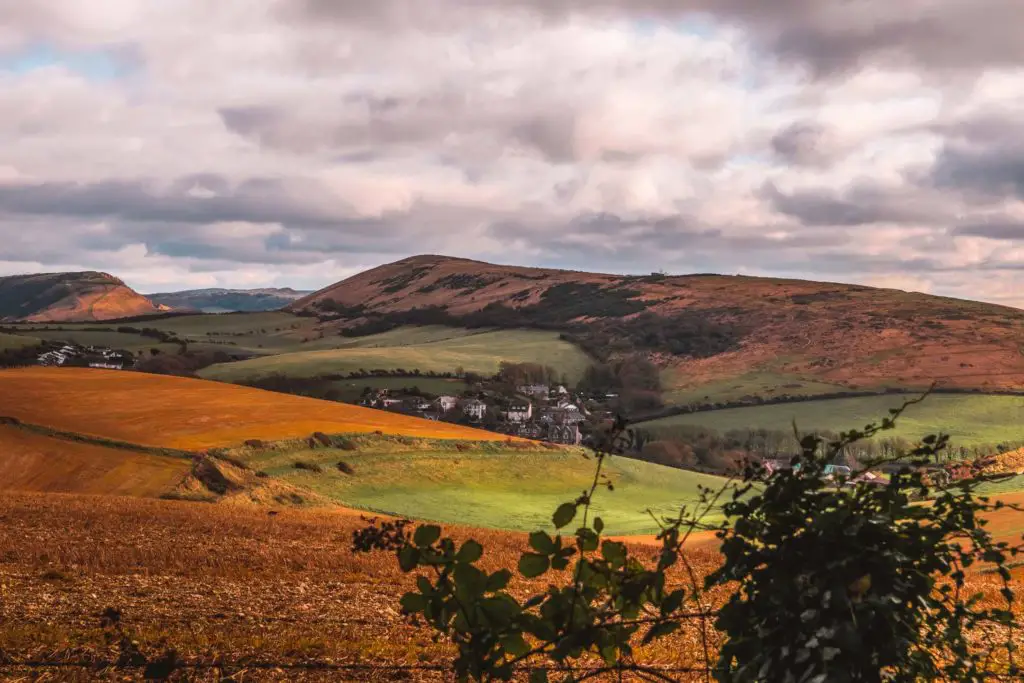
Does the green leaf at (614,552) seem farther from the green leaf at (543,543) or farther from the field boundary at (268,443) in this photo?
the field boundary at (268,443)

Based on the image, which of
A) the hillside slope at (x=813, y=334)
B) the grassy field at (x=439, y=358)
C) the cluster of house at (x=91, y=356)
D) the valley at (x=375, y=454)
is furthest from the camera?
the hillside slope at (x=813, y=334)

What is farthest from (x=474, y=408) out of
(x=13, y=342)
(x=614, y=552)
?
(x=614, y=552)

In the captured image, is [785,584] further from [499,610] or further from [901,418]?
[901,418]

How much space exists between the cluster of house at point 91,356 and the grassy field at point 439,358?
10.8 metres

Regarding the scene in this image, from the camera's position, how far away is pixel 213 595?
15.4 metres

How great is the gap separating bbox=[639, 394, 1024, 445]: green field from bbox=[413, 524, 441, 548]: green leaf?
102 m

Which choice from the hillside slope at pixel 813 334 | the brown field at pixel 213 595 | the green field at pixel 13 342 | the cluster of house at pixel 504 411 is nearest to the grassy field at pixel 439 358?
the hillside slope at pixel 813 334

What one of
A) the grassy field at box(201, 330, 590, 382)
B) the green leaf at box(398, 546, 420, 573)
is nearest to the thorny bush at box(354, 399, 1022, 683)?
the green leaf at box(398, 546, 420, 573)

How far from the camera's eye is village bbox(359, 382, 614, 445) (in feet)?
323

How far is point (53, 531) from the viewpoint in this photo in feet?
70.9

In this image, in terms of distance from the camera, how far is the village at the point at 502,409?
323 feet

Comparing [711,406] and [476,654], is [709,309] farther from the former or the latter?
[476,654]

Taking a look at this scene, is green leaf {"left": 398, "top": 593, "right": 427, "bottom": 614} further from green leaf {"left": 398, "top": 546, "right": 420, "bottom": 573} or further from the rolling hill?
the rolling hill

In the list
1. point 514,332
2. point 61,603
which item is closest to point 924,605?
point 61,603
